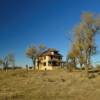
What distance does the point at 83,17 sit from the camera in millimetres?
45688

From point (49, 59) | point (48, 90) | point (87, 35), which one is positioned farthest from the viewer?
point (49, 59)

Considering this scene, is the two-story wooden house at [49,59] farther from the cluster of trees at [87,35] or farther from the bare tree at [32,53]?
the cluster of trees at [87,35]

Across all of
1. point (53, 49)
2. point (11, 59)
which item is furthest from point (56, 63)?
point (11, 59)

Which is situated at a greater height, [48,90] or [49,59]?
[49,59]

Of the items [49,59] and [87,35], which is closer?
[87,35]

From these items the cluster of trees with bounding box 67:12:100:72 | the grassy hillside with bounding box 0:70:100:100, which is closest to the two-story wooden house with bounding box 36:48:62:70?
the cluster of trees with bounding box 67:12:100:72

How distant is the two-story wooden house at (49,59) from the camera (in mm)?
91738

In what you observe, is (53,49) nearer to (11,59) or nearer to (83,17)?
(11,59)

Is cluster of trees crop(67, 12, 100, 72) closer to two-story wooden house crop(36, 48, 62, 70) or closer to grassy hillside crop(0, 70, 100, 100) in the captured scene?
grassy hillside crop(0, 70, 100, 100)

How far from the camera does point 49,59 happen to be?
304 feet

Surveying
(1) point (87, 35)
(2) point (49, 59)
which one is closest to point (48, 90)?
(1) point (87, 35)

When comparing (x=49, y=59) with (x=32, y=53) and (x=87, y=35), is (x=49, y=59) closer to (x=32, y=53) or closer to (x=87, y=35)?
(x=32, y=53)

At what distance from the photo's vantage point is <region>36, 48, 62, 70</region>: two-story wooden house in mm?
91738

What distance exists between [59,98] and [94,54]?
110 feet
